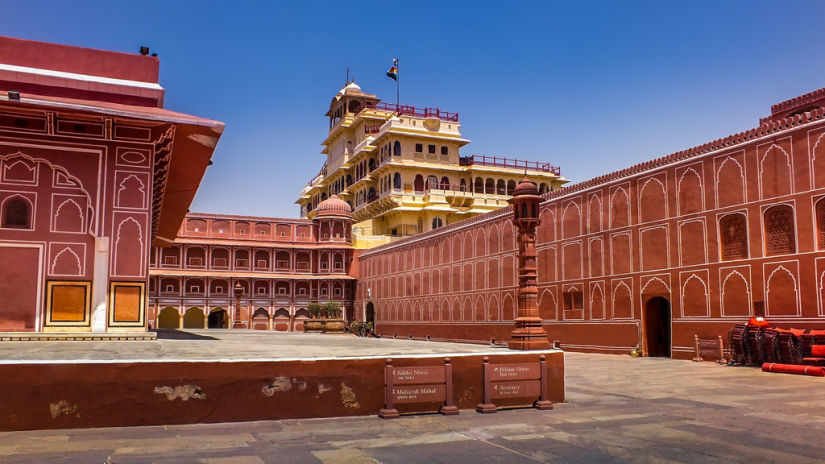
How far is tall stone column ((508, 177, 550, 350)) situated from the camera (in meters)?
13.0

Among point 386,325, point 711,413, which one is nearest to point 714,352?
point 711,413

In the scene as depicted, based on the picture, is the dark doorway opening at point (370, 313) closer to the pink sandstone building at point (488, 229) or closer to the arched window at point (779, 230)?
the pink sandstone building at point (488, 229)

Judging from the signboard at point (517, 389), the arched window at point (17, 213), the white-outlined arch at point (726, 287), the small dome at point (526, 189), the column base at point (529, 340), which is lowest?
the signboard at point (517, 389)

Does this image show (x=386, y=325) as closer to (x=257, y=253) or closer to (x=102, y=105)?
(x=257, y=253)

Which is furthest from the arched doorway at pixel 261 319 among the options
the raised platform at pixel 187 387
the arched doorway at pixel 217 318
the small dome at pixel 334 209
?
the raised platform at pixel 187 387

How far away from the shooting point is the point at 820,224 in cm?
Answer: 1862

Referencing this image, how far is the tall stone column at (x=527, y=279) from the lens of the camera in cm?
1305

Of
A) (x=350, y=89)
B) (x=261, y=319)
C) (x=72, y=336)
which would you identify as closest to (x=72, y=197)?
(x=72, y=336)

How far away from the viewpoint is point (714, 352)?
69.1 ft

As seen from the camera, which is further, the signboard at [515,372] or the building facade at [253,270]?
the building facade at [253,270]

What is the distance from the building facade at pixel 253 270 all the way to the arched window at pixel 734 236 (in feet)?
117

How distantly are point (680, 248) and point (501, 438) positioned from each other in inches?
669

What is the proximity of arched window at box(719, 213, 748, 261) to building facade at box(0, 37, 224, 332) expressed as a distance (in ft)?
52.1

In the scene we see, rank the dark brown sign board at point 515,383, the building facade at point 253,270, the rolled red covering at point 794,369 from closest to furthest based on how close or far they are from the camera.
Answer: the dark brown sign board at point 515,383, the rolled red covering at point 794,369, the building facade at point 253,270
